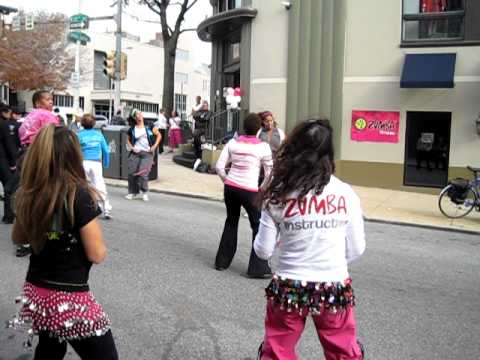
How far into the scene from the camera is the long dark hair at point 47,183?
2.64m

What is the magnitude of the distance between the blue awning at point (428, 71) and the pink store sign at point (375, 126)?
0.99 metres

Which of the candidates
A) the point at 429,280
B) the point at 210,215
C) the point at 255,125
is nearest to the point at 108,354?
the point at 255,125

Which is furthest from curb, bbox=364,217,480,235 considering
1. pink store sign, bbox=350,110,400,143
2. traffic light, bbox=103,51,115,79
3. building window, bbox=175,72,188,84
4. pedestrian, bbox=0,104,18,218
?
building window, bbox=175,72,188,84

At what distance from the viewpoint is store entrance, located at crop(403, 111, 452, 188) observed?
46.2 ft

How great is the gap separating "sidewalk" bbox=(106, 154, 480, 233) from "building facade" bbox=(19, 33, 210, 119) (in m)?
37.7

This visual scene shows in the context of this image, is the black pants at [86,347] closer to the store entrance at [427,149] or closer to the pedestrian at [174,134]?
the store entrance at [427,149]

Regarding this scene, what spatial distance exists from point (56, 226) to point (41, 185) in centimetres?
20

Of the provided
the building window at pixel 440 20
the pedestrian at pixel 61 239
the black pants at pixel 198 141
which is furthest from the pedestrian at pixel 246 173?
the black pants at pixel 198 141

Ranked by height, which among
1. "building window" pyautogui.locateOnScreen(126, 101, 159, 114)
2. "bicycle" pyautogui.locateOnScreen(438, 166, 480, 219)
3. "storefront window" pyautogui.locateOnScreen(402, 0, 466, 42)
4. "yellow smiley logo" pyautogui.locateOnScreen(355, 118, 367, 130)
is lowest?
"bicycle" pyautogui.locateOnScreen(438, 166, 480, 219)

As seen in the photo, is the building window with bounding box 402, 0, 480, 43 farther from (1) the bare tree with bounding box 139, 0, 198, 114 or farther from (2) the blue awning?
(1) the bare tree with bounding box 139, 0, 198, 114

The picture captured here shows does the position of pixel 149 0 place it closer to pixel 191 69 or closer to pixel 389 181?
pixel 389 181

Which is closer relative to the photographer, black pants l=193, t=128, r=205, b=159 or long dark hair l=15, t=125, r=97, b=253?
long dark hair l=15, t=125, r=97, b=253

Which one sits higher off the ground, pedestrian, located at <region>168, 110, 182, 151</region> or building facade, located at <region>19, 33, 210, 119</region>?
building facade, located at <region>19, 33, 210, 119</region>

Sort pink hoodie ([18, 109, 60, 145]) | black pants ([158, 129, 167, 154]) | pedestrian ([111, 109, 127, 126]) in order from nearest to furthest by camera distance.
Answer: pink hoodie ([18, 109, 60, 145]), black pants ([158, 129, 167, 154]), pedestrian ([111, 109, 127, 126])
